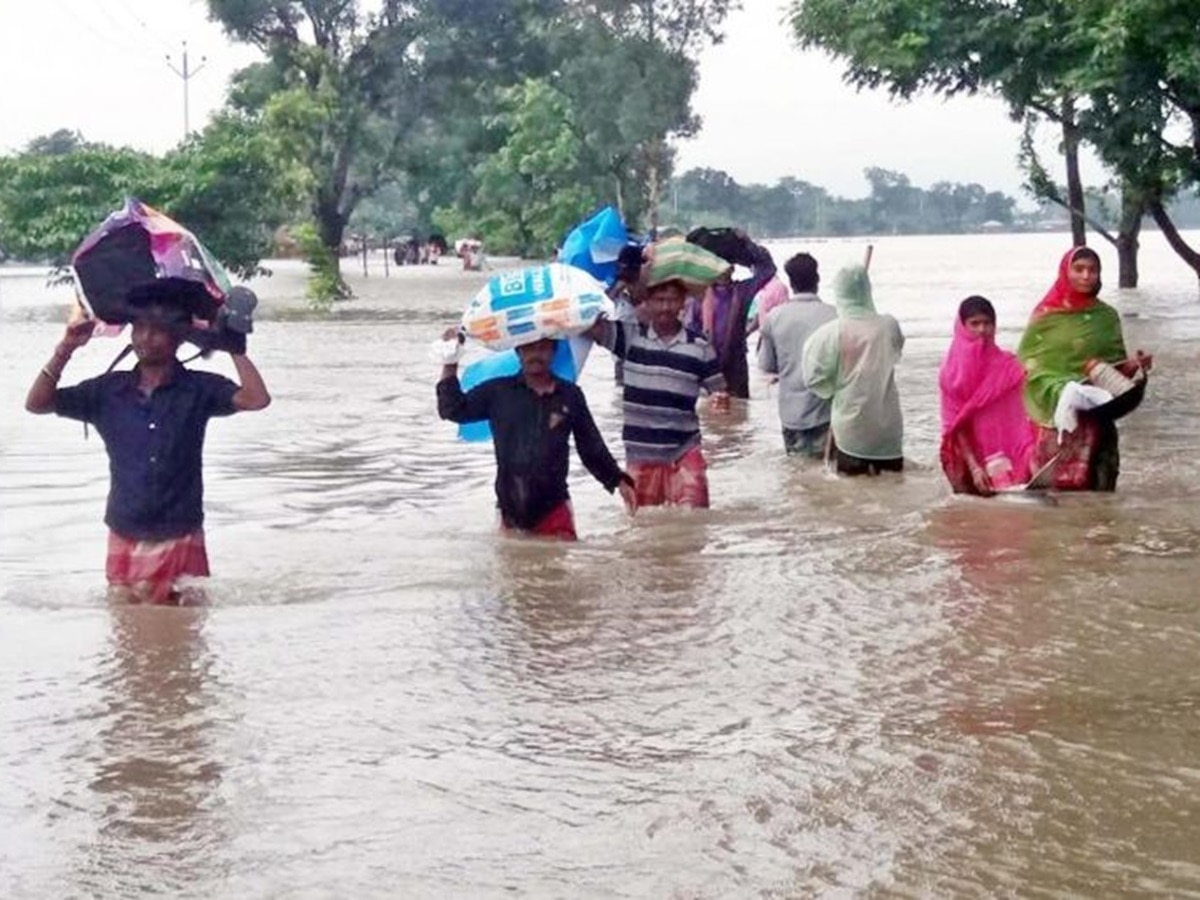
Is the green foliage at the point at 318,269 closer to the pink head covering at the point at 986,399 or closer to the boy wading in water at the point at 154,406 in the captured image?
the pink head covering at the point at 986,399

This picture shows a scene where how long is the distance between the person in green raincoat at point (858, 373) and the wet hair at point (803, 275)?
1.06 meters

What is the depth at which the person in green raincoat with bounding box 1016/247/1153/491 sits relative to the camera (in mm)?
9906

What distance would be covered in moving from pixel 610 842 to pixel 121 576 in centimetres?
294

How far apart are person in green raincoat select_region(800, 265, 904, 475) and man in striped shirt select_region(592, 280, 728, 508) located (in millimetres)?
1784

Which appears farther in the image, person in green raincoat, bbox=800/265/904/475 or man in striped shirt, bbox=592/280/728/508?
person in green raincoat, bbox=800/265/904/475

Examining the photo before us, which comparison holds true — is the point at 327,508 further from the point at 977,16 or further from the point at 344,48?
the point at 344,48

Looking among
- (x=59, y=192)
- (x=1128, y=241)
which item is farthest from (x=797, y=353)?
(x=59, y=192)

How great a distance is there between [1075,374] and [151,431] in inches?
203

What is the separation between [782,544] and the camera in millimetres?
8859

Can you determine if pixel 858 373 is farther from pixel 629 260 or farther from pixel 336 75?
pixel 336 75

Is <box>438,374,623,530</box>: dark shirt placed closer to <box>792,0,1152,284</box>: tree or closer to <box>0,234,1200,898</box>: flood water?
<box>0,234,1200,898</box>: flood water

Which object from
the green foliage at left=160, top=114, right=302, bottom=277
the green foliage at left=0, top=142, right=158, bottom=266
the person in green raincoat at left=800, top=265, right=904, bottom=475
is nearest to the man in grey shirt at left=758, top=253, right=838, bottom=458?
the person in green raincoat at left=800, top=265, right=904, bottom=475

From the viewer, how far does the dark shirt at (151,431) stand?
6637mm

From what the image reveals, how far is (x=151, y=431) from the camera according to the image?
21.7 ft
